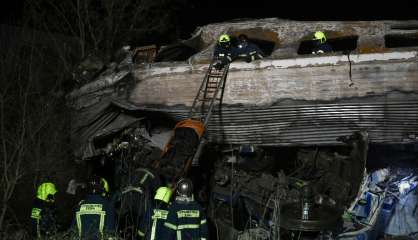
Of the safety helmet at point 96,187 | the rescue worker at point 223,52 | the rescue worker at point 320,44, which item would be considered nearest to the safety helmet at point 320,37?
the rescue worker at point 320,44

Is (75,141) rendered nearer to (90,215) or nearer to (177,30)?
(90,215)

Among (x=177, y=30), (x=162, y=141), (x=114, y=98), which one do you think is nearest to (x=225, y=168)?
(x=162, y=141)

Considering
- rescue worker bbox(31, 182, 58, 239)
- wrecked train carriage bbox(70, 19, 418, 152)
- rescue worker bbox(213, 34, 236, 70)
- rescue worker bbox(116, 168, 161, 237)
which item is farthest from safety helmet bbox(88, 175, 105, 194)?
rescue worker bbox(213, 34, 236, 70)

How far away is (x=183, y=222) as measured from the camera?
15.7 feet

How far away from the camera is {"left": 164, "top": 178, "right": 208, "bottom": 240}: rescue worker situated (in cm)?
479

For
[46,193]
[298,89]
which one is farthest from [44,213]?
[298,89]

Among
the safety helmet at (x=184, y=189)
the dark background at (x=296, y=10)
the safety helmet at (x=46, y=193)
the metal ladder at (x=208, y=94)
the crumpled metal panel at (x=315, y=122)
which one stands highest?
the dark background at (x=296, y=10)

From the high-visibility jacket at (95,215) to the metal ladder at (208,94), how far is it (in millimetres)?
1524

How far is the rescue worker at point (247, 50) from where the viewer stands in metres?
6.31

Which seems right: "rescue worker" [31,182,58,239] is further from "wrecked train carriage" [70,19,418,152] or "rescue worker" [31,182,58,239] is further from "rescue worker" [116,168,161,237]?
"wrecked train carriage" [70,19,418,152]

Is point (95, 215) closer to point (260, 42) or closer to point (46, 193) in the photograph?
point (46, 193)

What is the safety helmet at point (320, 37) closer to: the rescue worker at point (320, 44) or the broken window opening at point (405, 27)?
the rescue worker at point (320, 44)

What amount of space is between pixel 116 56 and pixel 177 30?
23.8 ft

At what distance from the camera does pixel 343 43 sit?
770 centimetres
